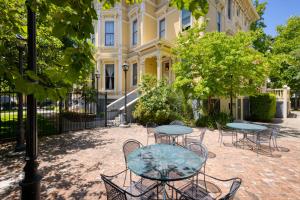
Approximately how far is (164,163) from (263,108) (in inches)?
724

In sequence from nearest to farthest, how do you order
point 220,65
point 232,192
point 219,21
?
1. point 232,192
2. point 220,65
3. point 219,21

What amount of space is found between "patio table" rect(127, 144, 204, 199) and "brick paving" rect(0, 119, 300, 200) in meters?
1.43

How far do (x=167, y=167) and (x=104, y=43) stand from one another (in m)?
20.2

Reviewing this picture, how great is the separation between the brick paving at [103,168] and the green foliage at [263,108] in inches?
392

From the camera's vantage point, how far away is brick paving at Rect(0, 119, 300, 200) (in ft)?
14.5

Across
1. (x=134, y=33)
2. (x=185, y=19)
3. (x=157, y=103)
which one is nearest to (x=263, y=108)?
(x=185, y=19)

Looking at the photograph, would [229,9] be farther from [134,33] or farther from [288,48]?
[288,48]

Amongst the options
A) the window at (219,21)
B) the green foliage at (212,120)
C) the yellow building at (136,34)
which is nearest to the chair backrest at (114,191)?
the green foliage at (212,120)

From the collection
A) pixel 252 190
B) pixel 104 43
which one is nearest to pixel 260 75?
pixel 252 190

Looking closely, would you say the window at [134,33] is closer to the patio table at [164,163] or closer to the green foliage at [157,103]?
the green foliage at [157,103]

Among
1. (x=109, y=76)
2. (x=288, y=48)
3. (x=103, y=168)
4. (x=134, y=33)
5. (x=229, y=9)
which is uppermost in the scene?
(x=229, y=9)

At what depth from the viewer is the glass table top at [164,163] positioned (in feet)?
10.4

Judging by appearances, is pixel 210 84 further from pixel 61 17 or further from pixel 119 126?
pixel 61 17

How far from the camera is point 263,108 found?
18312 mm
